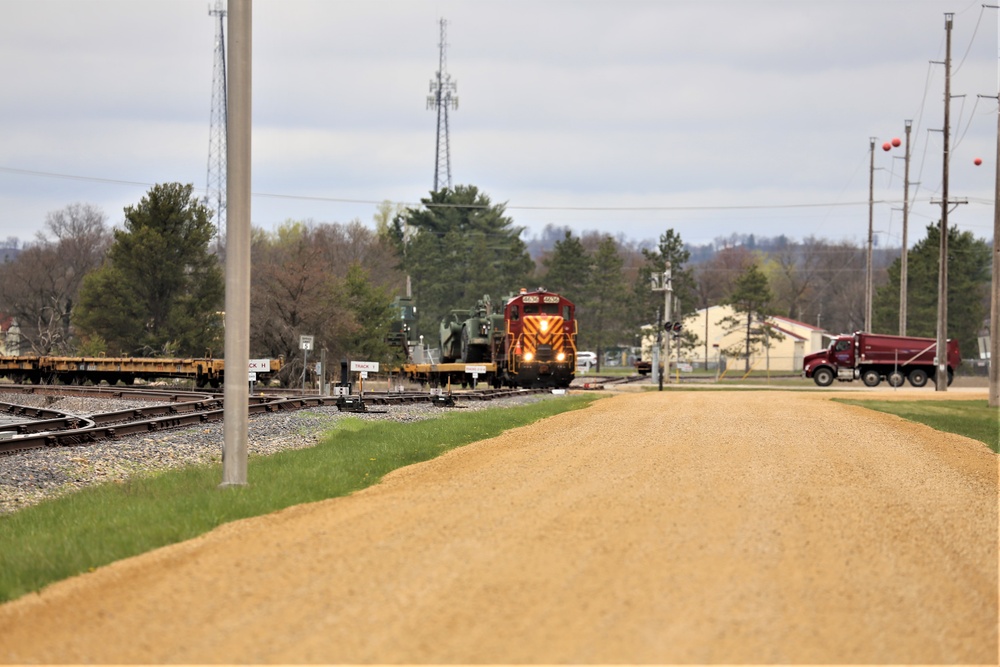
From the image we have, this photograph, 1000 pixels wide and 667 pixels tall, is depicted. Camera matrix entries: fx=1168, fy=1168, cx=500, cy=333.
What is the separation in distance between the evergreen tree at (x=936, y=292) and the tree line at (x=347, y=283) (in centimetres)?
15

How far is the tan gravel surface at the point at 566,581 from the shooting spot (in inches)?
270

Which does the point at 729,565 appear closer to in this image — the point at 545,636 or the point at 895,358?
the point at 545,636

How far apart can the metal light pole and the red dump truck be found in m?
55.4

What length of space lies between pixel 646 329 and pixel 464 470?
83785 mm

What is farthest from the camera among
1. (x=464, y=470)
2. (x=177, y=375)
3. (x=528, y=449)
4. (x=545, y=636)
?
(x=177, y=375)

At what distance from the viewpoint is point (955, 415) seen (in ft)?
109

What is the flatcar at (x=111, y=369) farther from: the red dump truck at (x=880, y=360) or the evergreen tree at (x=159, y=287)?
the red dump truck at (x=880, y=360)

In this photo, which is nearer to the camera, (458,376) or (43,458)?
(43,458)

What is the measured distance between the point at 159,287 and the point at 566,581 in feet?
201

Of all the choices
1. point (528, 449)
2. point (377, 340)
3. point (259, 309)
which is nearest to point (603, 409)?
point (528, 449)

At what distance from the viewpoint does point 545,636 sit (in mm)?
6922

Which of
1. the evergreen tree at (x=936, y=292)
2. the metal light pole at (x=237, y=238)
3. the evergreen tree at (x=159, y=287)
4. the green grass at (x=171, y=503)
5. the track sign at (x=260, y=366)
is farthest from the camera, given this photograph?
the evergreen tree at (x=936, y=292)

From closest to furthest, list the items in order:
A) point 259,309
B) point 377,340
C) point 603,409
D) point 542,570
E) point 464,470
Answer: point 542,570 < point 464,470 < point 603,409 < point 259,309 < point 377,340

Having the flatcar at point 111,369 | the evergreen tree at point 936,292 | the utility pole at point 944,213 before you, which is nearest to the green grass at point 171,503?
the flatcar at point 111,369
